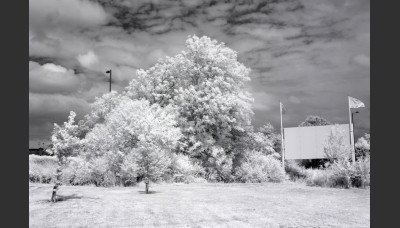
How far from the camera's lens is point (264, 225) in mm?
11477

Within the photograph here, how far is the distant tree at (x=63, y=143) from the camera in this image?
15648 mm

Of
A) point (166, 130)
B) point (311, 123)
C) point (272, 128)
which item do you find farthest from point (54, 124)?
point (311, 123)

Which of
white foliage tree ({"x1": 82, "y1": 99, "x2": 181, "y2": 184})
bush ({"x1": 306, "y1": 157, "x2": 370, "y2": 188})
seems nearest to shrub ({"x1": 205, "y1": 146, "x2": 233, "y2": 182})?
white foliage tree ({"x1": 82, "y1": 99, "x2": 181, "y2": 184})

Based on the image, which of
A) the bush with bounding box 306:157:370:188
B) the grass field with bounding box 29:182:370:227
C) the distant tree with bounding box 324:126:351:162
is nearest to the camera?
the grass field with bounding box 29:182:370:227

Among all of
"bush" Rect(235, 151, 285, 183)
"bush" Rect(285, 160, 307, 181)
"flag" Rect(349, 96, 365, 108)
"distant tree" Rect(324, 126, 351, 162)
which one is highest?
"flag" Rect(349, 96, 365, 108)

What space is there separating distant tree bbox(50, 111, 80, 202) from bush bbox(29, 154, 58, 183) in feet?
39.9

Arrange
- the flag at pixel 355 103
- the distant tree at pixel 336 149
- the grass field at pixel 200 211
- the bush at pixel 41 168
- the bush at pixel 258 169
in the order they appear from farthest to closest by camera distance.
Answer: the bush at pixel 258 169 < the bush at pixel 41 168 < the flag at pixel 355 103 < the distant tree at pixel 336 149 < the grass field at pixel 200 211

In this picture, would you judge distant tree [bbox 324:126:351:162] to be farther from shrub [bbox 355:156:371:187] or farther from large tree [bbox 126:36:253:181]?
large tree [bbox 126:36:253:181]

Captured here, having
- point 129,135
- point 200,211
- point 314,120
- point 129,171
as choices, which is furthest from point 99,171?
point 314,120

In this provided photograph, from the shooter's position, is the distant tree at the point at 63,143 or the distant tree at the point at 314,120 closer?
the distant tree at the point at 63,143

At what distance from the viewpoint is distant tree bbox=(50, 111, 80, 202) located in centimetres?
1565

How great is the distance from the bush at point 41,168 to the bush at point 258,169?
1400 centimetres

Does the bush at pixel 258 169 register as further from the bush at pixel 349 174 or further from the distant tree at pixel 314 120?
the distant tree at pixel 314 120

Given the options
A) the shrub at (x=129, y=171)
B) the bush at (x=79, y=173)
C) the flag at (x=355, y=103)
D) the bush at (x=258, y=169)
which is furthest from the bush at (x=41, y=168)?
the flag at (x=355, y=103)
